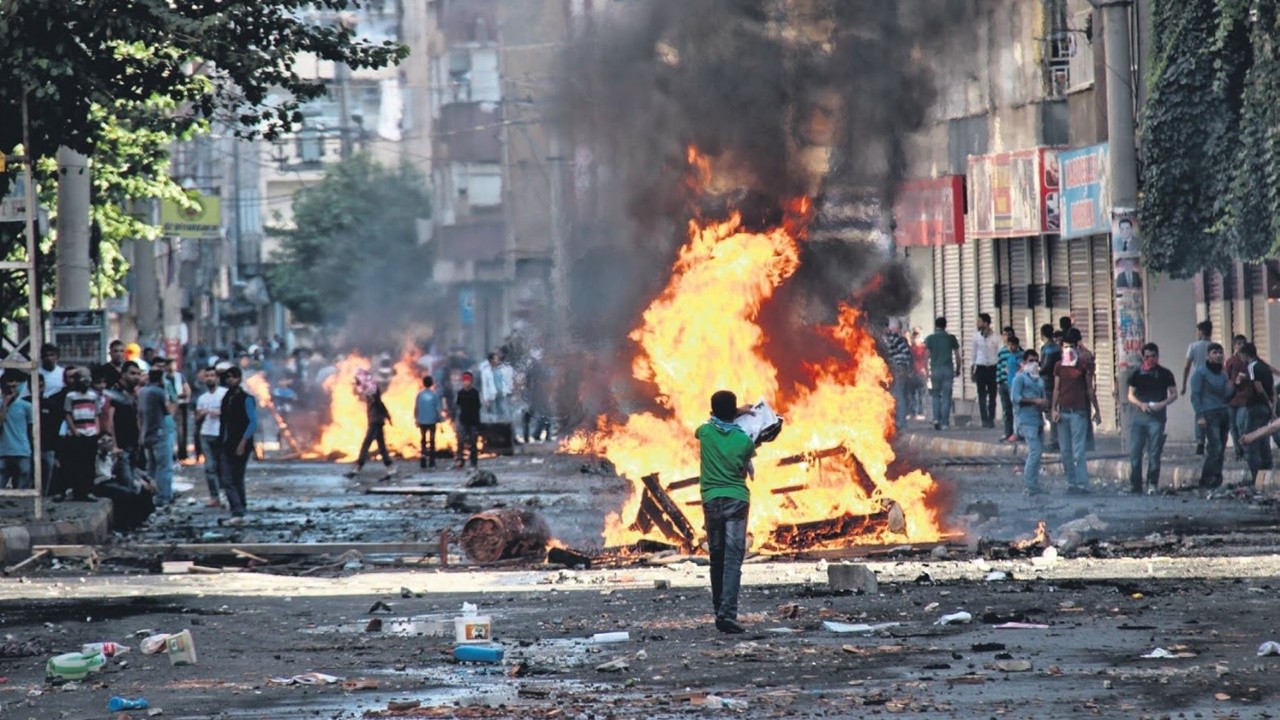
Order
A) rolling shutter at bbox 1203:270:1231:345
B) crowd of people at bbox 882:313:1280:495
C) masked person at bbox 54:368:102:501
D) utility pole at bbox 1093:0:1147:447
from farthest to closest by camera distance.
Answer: rolling shutter at bbox 1203:270:1231:345, utility pole at bbox 1093:0:1147:447, crowd of people at bbox 882:313:1280:495, masked person at bbox 54:368:102:501

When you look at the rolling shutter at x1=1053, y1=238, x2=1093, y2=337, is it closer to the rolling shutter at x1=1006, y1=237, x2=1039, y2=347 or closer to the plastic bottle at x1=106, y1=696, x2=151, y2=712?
the rolling shutter at x1=1006, y1=237, x2=1039, y2=347

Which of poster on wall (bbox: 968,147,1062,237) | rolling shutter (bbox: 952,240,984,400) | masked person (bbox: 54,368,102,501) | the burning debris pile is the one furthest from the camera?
rolling shutter (bbox: 952,240,984,400)

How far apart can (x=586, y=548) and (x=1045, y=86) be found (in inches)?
872

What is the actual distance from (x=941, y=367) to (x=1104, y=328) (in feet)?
9.47

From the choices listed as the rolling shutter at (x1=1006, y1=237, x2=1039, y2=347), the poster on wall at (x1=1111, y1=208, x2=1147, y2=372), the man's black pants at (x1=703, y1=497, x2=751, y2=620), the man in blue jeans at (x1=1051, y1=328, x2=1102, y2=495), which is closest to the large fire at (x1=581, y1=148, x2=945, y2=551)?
the man in blue jeans at (x1=1051, y1=328, x2=1102, y2=495)

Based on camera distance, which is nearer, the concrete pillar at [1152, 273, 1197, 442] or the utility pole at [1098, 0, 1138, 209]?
the utility pole at [1098, 0, 1138, 209]

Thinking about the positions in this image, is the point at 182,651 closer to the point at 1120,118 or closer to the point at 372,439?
the point at 1120,118

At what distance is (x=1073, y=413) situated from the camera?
23141 mm

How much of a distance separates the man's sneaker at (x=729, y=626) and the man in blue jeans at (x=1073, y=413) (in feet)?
36.8

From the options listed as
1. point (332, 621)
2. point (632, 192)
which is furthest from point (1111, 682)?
point (632, 192)

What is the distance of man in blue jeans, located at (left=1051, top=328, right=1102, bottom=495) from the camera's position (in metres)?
23.0

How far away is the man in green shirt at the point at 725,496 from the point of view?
12570 millimetres

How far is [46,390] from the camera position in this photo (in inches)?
952

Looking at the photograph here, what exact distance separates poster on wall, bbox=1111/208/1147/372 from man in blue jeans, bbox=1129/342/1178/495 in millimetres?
1616
